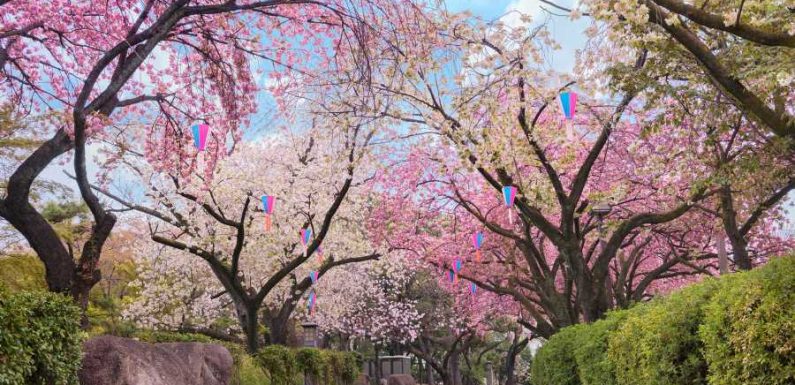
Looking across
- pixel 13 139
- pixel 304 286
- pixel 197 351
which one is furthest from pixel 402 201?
pixel 13 139

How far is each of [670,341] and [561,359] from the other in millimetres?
5663

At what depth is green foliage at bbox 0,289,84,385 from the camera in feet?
20.5

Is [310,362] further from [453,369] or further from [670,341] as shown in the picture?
[453,369]

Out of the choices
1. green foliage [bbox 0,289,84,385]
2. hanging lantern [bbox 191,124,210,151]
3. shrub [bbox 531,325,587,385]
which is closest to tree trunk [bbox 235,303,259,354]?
shrub [bbox 531,325,587,385]

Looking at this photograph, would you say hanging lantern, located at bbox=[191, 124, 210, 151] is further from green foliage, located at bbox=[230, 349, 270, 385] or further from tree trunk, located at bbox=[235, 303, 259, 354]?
tree trunk, located at bbox=[235, 303, 259, 354]

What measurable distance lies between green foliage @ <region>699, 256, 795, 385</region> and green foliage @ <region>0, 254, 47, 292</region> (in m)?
18.1

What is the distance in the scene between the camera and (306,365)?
60.7 feet

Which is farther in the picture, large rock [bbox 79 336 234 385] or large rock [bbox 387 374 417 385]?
large rock [bbox 387 374 417 385]

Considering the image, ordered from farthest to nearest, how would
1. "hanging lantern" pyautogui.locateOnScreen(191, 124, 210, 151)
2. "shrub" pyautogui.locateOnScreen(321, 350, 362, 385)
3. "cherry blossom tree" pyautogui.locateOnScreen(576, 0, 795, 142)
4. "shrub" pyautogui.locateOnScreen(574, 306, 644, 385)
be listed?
"shrub" pyautogui.locateOnScreen(321, 350, 362, 385) → "hanging lantern" pyautogui.locateOnScreen(191, 124, 210, 151) → "shrub" pyautogui.locateOnScreen(574, 306, 644, 385) → "cherry blossom tree" pyautogui.locateOnScreen(576, 0, 795, 142)

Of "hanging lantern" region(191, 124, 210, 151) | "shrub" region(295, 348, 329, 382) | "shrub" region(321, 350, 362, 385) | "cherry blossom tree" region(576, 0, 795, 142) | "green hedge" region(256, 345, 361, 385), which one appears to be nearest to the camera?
"cherry blossom tree" region(576, 0, 795, 142)

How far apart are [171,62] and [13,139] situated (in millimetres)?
8425

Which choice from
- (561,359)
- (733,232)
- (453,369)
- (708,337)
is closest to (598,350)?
(561,359)

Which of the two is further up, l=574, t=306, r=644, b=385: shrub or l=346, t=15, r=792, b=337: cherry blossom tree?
l=346, t=15, r=792, b=337: cherry blossom tree

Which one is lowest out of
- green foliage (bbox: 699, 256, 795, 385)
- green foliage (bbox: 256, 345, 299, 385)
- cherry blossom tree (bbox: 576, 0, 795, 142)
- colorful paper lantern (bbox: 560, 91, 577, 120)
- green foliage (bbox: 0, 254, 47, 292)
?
green foliage (bbox: 699, 256, 795, 385)
